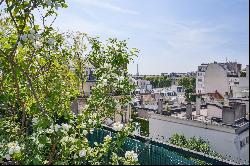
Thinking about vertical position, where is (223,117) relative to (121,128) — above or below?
below

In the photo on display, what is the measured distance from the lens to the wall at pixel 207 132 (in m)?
28.2

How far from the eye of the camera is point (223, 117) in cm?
2989

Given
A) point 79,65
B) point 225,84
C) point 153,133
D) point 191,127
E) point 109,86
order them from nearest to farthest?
point 109,86 → point 79,65 → point 191,127 → point 153,133 → point 225,84

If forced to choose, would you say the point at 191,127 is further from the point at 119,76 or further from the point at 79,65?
the point at 119,76

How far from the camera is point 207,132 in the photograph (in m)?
30.0

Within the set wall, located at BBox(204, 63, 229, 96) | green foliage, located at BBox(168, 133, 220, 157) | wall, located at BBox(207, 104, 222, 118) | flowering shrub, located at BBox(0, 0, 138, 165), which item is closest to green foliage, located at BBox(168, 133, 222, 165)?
green foliage, located at BBox(168, 133, 220, 157)

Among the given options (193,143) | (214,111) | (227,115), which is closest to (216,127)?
(227,115)

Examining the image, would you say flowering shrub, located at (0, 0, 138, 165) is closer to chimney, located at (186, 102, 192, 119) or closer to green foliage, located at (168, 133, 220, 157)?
green foliage, located at (168, 133, 220, 157)

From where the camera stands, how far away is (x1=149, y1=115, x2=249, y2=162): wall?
28172 mm

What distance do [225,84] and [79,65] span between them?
56.2 metres

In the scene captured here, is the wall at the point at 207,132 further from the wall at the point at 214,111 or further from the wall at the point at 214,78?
the wall at the point at 214,78

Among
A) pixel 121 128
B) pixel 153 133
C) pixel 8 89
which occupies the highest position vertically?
pixel 8 89

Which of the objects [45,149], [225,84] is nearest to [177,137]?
[45,149]

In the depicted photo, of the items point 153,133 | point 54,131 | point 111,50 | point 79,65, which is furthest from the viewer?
point 153,133
